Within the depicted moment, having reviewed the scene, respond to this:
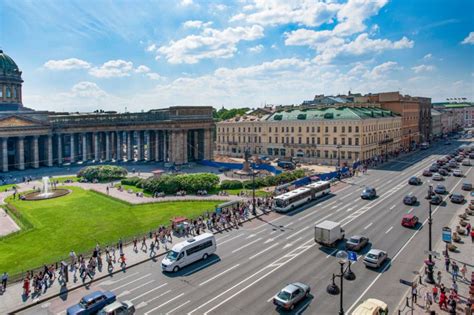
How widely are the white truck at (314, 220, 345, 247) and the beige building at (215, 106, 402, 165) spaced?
45.1 meters

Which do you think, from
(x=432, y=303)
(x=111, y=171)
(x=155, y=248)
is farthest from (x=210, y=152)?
(x=432, y=303)

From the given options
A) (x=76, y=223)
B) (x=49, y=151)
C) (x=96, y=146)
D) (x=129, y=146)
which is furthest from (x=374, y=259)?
(x=96, y=146)

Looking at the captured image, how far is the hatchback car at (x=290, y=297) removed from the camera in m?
23.9

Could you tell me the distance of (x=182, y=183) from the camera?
200ft

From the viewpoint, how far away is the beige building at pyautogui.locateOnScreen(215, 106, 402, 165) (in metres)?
88.3

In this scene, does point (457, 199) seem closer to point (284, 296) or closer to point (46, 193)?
point (284, 296)

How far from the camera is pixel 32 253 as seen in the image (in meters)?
35.7

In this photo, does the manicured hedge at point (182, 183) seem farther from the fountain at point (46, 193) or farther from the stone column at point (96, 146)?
the stone column at point (96, 146)

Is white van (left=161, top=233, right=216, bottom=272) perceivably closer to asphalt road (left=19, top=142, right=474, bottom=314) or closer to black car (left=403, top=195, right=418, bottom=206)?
asphalt road (left=19, top=142, right=474, bottom=314)

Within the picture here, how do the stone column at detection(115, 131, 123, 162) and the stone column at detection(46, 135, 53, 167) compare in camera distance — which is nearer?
the stone column at detection(46, 135, 53, 167)

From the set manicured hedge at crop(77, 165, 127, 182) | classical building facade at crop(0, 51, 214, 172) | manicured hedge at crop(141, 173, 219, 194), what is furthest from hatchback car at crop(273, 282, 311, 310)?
classical building facade at crop(0, 51, 214, 172)

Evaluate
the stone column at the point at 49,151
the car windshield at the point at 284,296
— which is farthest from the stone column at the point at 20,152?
the car windshield at the point at 284,296

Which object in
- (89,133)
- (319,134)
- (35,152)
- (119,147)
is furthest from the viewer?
(89,133)

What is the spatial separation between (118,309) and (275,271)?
13.5 metres
